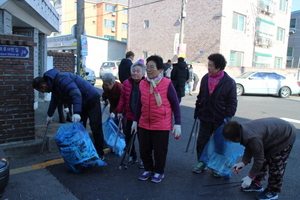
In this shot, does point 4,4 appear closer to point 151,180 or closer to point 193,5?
point 151,180

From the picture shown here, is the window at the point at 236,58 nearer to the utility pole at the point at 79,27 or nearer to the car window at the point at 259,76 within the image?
the car window at the point at 259,76

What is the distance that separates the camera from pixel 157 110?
11.6 feet

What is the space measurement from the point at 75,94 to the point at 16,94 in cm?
126

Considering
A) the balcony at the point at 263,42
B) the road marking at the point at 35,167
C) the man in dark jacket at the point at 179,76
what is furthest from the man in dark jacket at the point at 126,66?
the balcony at the point at 263,42

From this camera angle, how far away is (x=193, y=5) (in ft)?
72.7

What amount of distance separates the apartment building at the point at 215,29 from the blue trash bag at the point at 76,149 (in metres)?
15.0

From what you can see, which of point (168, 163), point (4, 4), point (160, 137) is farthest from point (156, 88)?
point (4, 4)

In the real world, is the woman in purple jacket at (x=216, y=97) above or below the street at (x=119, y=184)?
above

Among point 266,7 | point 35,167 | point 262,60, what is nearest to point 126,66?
point 35,167

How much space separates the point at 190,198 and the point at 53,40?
27.4 metres

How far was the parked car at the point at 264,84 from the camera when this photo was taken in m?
14.8

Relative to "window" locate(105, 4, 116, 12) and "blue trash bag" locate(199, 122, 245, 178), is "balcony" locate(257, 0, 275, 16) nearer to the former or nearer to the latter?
"blue trash bag" locate(199, 122, 245, 178)

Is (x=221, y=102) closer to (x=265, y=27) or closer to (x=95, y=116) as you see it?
(x=95, y=116)

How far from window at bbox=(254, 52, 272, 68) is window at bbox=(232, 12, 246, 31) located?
3.39 meters
